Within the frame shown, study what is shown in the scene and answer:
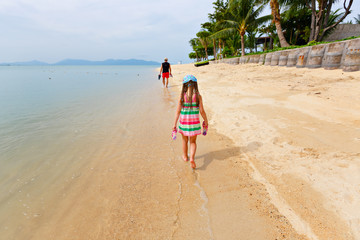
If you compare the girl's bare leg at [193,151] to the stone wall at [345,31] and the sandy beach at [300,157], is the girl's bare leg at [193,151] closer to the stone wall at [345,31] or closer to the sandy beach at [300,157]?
the sandy beach at [300,157]

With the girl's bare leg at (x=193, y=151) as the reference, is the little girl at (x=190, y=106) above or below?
above

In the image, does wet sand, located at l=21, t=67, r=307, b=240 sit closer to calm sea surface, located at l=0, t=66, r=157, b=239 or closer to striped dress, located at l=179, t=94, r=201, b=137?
calm sea surface, located at l=0, t=66, r=157, b=239

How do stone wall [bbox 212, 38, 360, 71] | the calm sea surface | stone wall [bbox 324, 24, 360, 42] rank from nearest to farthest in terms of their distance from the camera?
1. the calm sea surface
2. stone wall [bbox 212, 38, 360, 71]
3. stone wall [bbox 324, 24, 360, 42]

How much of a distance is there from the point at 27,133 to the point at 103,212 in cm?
486

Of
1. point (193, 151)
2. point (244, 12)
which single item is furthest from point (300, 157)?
point (244, 12)

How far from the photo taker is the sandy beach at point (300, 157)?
2.14 meters

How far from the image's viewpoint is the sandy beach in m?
2.14

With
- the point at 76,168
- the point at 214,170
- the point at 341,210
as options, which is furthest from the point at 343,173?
the point at 76,168

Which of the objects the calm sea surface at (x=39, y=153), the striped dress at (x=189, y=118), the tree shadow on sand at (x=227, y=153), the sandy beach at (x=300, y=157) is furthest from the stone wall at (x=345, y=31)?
the striped dress at (x=189, y=118)

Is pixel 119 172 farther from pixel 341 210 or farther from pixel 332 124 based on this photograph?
pixel 332 124

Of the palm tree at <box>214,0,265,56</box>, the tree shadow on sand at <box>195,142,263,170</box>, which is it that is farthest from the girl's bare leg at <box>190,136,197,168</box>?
the palm tree at <box>214,0,265,56</box>

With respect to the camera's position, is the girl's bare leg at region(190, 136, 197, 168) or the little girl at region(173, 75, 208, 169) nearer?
the little girl at region(173, 75, 208, 169)

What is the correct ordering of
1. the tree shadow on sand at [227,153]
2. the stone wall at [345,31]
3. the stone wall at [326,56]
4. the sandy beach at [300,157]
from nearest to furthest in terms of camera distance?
the sandy beach at [300,157] → the tree shadow on sand at [227,153] → the stone wall at [326,56] → the stone wall at [345,31]

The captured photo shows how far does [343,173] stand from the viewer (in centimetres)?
270
